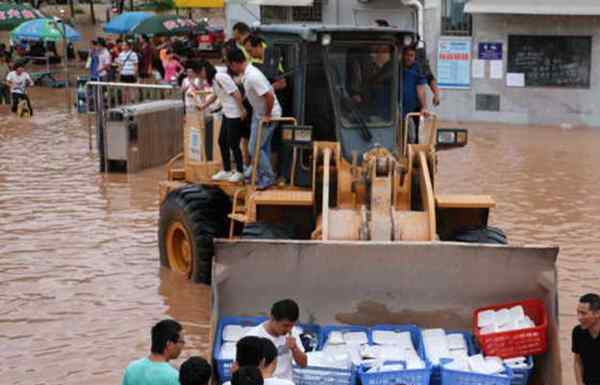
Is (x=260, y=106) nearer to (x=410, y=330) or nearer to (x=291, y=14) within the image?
(x=410, y=330)

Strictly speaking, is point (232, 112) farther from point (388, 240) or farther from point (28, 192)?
point (28, 192)

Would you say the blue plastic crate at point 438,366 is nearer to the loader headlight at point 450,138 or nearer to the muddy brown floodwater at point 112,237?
the muddy brown floodwater at point 112,237

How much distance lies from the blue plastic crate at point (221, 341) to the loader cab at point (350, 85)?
2.30 meters

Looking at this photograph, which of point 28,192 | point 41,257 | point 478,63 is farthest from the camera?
point 478,63

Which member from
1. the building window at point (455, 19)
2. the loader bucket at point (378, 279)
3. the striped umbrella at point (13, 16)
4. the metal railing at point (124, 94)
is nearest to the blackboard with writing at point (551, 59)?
the building window at point (455, 19)

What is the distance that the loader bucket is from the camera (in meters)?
9.17

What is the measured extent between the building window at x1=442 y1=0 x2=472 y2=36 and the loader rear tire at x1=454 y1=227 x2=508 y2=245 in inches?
650

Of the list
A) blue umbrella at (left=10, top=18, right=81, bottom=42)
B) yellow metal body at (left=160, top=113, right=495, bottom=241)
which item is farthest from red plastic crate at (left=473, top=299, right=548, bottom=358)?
blue umbrella at (left=10, top=18, right=81, bottom=42)

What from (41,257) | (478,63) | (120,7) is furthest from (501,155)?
(120,7)

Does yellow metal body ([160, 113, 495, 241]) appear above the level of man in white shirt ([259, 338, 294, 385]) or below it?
above

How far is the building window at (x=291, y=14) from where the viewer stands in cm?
2848

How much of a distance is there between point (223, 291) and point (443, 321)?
169cm

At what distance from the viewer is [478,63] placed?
26.9 m

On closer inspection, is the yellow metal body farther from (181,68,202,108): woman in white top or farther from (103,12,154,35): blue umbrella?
(103,12,154,35): blue umbrella
